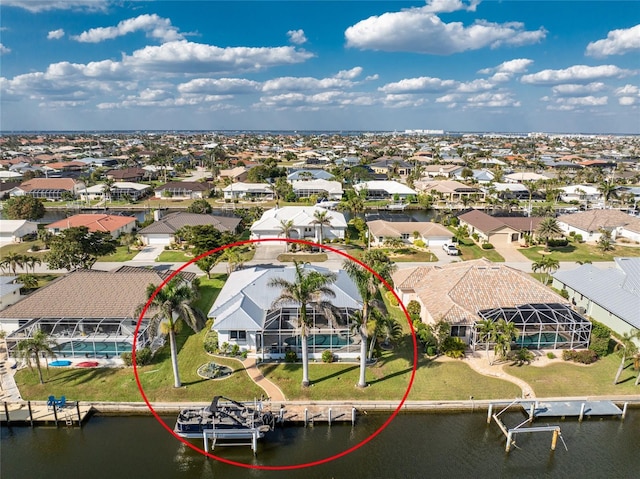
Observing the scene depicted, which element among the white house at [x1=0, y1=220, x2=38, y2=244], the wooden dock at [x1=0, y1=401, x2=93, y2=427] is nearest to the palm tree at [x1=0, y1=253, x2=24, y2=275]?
the white house at [x1=0, y1=220, x2=38, y2=244]

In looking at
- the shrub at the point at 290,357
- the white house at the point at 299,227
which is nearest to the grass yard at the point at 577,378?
the shrub at the point at 290,357

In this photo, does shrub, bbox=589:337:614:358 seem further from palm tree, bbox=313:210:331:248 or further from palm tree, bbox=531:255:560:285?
palm tree, bbox=313:210:331:248

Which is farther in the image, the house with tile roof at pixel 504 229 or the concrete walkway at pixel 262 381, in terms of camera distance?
the house with tile roof at pixel 504 229

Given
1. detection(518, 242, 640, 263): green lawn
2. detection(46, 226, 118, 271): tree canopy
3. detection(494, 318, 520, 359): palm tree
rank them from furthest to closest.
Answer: detection(518, 242, 640, 263): green lawn → detection(46, 226, 118, 271): tree canopy → detection(494, 318, 520, 359): palm tree

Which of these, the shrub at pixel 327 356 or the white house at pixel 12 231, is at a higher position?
the white house at pixel 12 231

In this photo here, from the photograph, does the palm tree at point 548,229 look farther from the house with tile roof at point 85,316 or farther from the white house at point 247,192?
the white house at point 247,192

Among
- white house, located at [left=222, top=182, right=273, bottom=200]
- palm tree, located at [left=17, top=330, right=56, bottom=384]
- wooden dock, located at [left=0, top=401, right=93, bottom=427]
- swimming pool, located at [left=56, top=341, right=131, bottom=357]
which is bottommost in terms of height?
wooden dock, located at [left=0, top=401, right=93, bottom=427]

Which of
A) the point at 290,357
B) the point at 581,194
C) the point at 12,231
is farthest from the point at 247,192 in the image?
the point at 581,194
